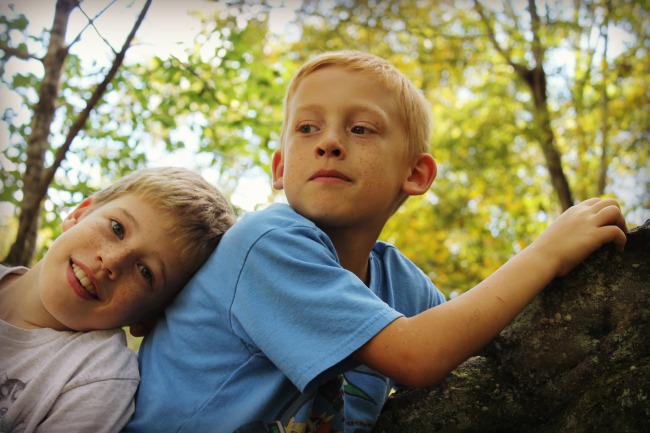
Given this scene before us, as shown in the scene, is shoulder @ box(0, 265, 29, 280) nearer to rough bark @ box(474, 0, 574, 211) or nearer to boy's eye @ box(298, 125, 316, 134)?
boy's eye @ box(298, 125, 316, 134)

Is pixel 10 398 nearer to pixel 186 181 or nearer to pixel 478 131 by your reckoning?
pixel 186 181

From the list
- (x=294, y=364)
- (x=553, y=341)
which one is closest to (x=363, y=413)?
(x=294, y=364)

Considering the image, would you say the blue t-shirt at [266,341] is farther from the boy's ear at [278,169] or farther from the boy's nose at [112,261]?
the boy's ear at [278,169]

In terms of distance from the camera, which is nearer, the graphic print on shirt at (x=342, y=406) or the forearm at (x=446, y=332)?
the forearm at (x=446, y=332)

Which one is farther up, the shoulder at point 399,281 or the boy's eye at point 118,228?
the boy's eye at point 118,228

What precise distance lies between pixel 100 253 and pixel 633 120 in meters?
9.48

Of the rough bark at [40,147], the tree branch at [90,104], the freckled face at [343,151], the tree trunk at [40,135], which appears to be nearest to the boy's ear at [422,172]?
the freckled face at [343,151]

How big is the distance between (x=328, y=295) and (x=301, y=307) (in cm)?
9

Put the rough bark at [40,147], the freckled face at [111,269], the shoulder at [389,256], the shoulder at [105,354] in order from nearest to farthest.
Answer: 1. the shoulder at [105,354]
2. the freckled face at [111,269]
3. the shoulder at [389,256]
4. the rough bark at [40,147]

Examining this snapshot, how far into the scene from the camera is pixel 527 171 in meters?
11.3

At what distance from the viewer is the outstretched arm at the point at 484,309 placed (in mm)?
1473

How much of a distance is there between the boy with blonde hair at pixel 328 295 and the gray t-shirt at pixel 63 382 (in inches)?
3.4

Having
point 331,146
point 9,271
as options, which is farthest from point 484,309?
point 9,271

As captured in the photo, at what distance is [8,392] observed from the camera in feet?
5.67
